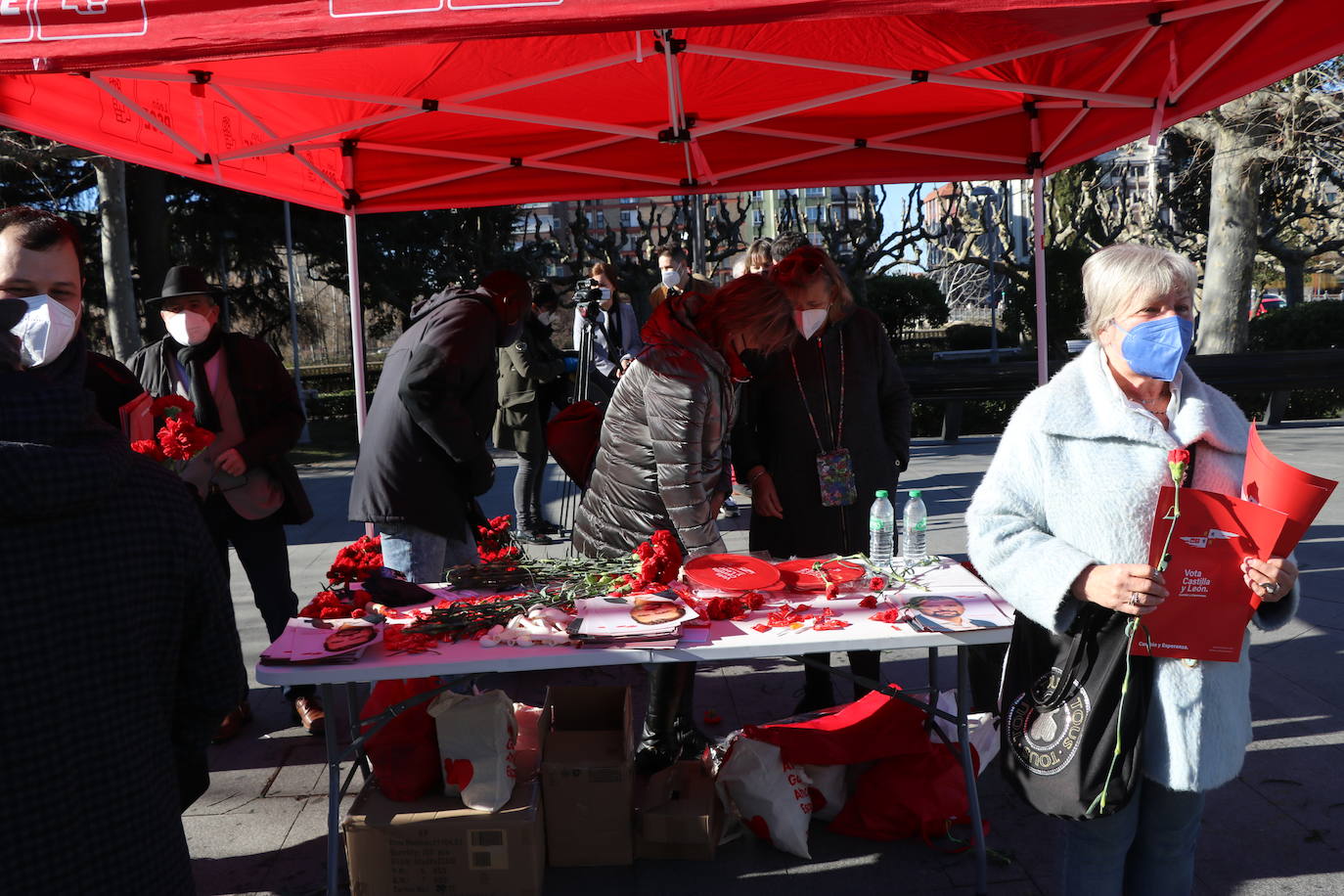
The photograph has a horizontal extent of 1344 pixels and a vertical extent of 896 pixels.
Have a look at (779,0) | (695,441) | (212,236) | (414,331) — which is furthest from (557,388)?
(212,236)

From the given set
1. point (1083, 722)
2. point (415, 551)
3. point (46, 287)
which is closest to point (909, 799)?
point (1083, 722)

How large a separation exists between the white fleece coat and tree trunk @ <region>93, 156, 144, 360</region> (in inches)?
403

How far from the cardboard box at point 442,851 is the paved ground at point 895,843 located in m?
0.22

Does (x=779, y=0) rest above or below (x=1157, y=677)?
above

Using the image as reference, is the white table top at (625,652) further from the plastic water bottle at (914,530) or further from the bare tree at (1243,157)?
the bare tree at (1243,157)

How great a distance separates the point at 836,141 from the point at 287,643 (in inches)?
131

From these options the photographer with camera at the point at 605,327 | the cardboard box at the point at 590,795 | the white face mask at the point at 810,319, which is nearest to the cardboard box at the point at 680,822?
the cardboard box at the point at 590,795

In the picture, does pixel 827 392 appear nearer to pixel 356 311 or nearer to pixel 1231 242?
pixel 356 311

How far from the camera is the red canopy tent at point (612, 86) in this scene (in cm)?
222

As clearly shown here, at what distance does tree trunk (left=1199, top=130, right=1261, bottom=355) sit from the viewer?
13.8 metres

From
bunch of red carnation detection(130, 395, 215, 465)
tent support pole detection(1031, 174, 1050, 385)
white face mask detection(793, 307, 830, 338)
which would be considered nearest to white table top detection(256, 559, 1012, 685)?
bunch of red carnation detection(130, 395, 215, 465)

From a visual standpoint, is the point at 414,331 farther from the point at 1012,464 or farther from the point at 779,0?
the point at 1012,464

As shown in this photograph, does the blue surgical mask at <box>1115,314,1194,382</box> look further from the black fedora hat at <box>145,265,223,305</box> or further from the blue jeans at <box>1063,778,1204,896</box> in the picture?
the black fedora hat at <box>145,265,223,305</box>

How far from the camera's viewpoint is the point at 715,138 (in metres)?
4.78
